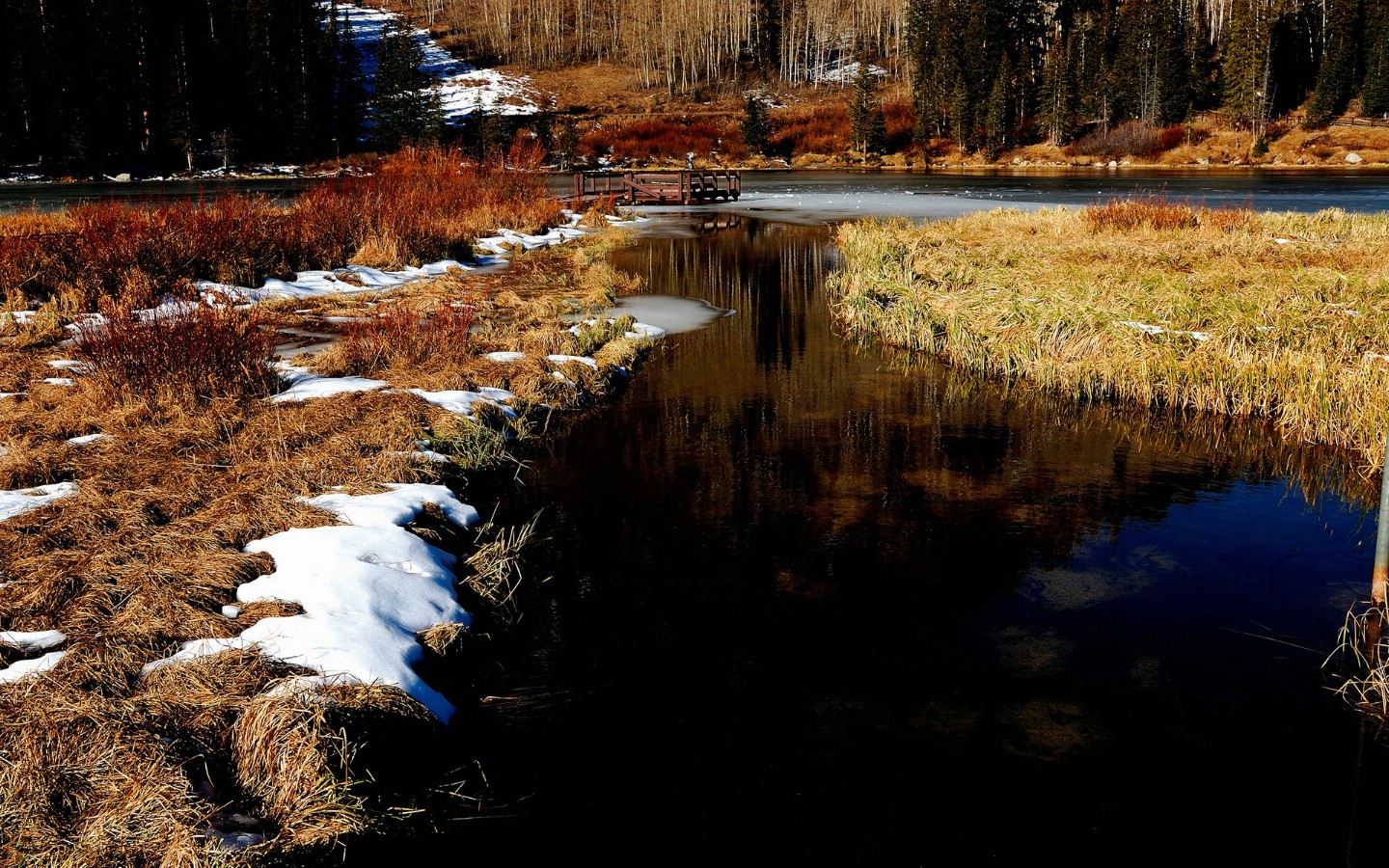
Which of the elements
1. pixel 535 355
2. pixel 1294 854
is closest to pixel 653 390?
pixel 535 355

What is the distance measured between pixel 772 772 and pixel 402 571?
2.53 metres

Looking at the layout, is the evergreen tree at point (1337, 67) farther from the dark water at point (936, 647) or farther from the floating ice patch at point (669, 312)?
the dark water at point (936, 647)

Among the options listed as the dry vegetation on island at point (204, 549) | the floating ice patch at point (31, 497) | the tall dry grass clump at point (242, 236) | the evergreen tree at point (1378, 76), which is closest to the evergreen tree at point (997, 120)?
the evergreen tree at point (1378, 76)

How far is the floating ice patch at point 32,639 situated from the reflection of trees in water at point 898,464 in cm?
368

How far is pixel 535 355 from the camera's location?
1135 cm

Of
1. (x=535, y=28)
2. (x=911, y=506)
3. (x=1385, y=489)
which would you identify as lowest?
(x=911, y=506)

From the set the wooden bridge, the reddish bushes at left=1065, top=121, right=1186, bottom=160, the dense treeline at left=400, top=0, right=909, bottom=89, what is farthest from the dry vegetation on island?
the dense treeline at left=400, top=0, right=909, bottom=89

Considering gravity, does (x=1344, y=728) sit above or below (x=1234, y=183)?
below

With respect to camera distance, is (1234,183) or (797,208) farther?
(1234,183)

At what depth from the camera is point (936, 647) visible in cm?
537

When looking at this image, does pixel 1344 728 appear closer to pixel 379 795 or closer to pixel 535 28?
pixel 379 795

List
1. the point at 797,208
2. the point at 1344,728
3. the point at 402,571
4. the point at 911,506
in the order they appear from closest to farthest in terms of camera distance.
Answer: the point at 1344,728
the point at 402,571
the point at 911,506
the point at 797,208

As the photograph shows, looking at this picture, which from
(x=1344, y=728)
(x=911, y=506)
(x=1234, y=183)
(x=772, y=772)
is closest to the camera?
(x=772, y=772)

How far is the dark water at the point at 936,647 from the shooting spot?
13.1ft
